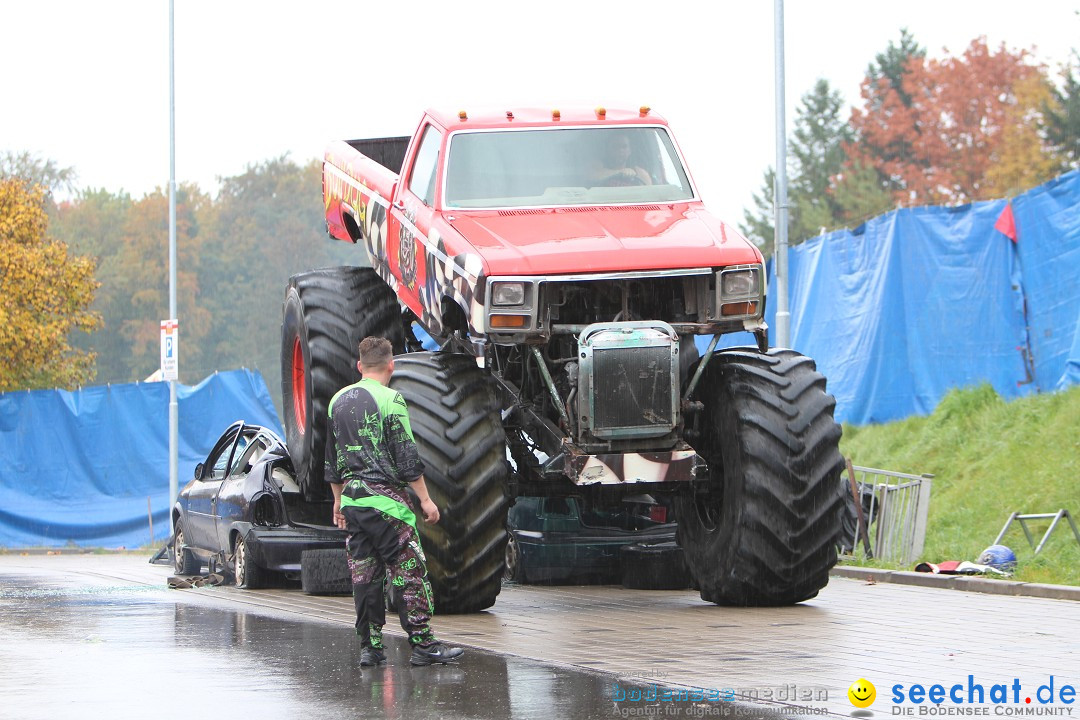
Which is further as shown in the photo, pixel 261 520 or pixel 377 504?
pixel 261 520

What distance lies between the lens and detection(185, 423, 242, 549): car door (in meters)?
16.3

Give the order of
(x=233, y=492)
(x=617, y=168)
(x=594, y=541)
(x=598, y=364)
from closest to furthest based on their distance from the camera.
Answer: (x=598, y=364) → (x=617, y=168) → (x=594, y=541) → (x=233, y=492)

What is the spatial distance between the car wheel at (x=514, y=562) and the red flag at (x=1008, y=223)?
864 cm

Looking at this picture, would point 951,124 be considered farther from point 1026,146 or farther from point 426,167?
point 426,167

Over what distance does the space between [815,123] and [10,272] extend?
2414 inches

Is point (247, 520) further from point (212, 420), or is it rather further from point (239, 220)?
point (239, 220)

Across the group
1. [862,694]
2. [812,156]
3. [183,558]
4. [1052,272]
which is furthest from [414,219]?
[812,156]

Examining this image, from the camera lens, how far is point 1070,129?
2271 inches

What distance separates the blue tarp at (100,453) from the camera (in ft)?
88.7

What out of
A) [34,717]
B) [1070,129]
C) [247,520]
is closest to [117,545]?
[247,520]

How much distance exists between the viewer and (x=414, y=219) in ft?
42.2

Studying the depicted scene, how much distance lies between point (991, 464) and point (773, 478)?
334 inches

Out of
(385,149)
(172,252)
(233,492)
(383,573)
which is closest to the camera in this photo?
(383,573)

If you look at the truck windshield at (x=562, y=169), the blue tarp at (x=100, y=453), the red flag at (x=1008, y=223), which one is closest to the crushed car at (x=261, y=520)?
the truck windshield at (x=562, y=169)
